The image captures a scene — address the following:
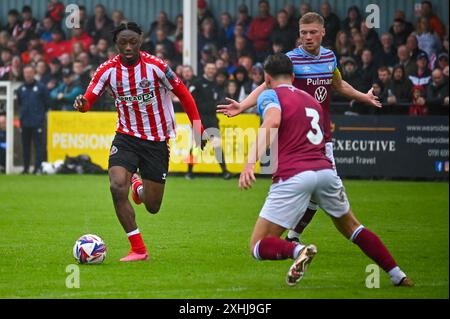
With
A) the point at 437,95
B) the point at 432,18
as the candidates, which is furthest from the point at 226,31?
the point at 437,95

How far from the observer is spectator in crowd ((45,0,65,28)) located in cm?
2727

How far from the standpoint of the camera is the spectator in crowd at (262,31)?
24156 millimetres

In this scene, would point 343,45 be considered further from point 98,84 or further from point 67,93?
point 98,84

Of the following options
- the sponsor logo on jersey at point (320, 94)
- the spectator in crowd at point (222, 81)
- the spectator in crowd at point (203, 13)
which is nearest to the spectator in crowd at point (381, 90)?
the spectator in crowd at point (222, 81)

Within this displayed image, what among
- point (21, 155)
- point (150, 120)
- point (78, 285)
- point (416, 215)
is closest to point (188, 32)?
point (21, 155)

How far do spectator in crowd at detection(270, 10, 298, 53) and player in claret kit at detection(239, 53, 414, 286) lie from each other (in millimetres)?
14491

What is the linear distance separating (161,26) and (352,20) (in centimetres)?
513

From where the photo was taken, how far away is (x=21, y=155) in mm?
23766

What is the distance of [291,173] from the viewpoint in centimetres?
845

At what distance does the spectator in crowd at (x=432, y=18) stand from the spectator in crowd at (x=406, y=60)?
120 cm

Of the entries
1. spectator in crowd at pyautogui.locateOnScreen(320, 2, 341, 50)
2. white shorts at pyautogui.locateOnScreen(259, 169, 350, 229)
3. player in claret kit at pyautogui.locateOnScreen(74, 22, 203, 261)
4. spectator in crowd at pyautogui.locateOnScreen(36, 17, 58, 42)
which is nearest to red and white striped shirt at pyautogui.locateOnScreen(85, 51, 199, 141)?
player in claret kit at pyautogui.locateOnScreen(74, 22, 203, 261)

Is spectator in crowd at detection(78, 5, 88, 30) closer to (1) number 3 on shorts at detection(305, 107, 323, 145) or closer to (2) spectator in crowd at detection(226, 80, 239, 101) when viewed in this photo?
(2) spectator in crowd at detection(226, 80, 239, 101)
